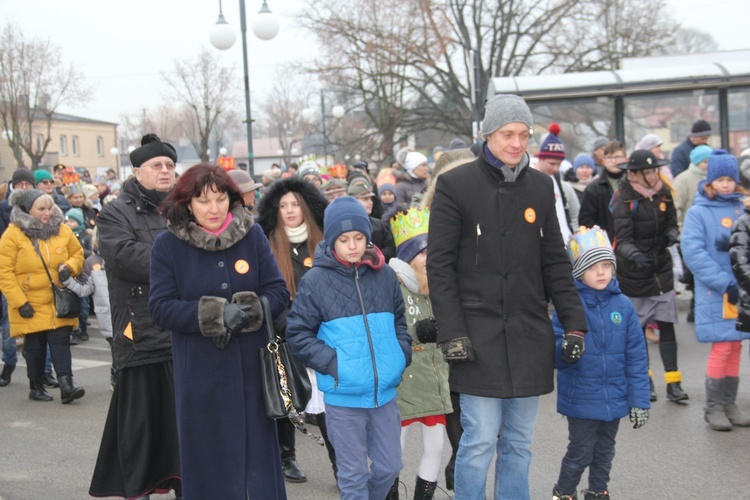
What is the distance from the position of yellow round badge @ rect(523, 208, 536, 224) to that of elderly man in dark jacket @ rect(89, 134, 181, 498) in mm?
2055

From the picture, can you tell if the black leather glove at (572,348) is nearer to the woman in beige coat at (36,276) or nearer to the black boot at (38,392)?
the woman in beige coat at (36,276)

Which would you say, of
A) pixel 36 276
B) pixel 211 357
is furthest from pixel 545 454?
pixel 36 276

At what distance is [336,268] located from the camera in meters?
A: 4.27

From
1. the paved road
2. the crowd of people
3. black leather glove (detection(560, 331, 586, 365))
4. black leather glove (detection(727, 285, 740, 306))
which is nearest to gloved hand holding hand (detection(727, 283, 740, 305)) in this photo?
black leather glove (detection(727, 285, 740, 306))

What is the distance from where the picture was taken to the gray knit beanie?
3965 millimetres

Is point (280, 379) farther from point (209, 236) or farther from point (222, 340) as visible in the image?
point (209, 236)

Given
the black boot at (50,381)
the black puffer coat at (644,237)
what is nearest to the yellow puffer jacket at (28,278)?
the black boot at (50,381)

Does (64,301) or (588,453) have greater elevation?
(64,301)

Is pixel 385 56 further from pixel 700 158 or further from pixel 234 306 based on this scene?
pixel 234 306

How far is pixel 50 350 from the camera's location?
7762mm

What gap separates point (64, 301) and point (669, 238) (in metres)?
5.16

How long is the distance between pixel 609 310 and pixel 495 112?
1335 mm

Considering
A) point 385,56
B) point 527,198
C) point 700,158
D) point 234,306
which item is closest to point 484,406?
point 527,198

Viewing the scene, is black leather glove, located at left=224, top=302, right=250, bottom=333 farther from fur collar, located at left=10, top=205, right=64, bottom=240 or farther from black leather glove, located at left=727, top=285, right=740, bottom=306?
fur collar, located at left=10, top=205, right=64, bottom=240
